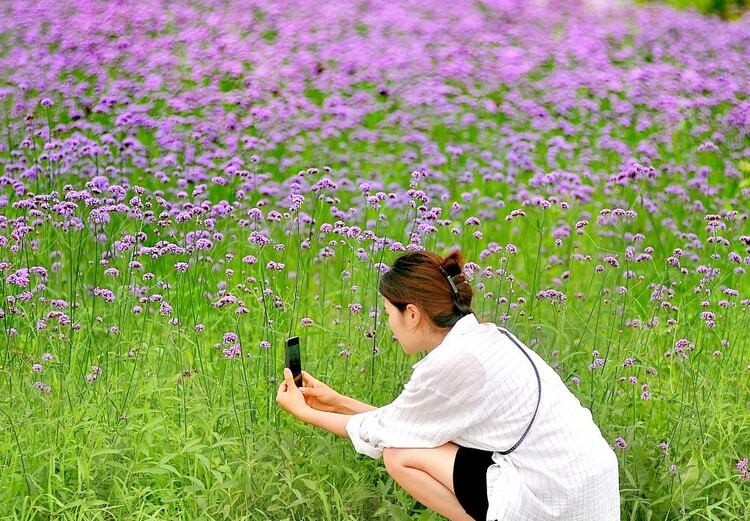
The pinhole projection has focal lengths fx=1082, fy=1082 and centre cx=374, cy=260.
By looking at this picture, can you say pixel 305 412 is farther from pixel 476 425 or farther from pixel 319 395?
pixel 476 425

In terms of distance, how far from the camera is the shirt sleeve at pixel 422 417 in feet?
10.2

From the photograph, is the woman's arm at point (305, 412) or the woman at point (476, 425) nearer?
the woman at point (476, 425)

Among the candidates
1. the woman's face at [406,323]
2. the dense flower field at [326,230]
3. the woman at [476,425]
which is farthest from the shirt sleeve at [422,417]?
the dense flower field at [326,230]

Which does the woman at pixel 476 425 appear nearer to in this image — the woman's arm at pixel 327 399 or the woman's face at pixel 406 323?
the woman's face at pixel 406 323

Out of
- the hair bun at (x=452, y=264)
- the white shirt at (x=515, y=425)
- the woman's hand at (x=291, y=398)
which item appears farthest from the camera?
the woman's hand at (x=291, y=398)

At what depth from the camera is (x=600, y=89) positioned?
730 centimetres

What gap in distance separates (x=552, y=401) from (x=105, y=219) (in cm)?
177

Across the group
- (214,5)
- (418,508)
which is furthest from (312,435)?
(214,5)

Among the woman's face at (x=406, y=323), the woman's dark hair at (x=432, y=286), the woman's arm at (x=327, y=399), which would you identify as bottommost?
the woman's arm at (x=327, y=399)

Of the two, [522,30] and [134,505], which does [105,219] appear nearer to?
[134,505]

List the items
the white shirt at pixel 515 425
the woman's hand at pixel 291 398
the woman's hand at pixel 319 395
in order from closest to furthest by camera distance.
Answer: the white shirt at pixel 515 425 < the woman's hand at pixel 291 398 < the woman's hand at pixel 319 395

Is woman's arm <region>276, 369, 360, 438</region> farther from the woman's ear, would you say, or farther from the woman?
the woman's ear

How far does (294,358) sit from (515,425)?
30.5 inches

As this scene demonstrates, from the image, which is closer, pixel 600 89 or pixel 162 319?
pixel 162 319
